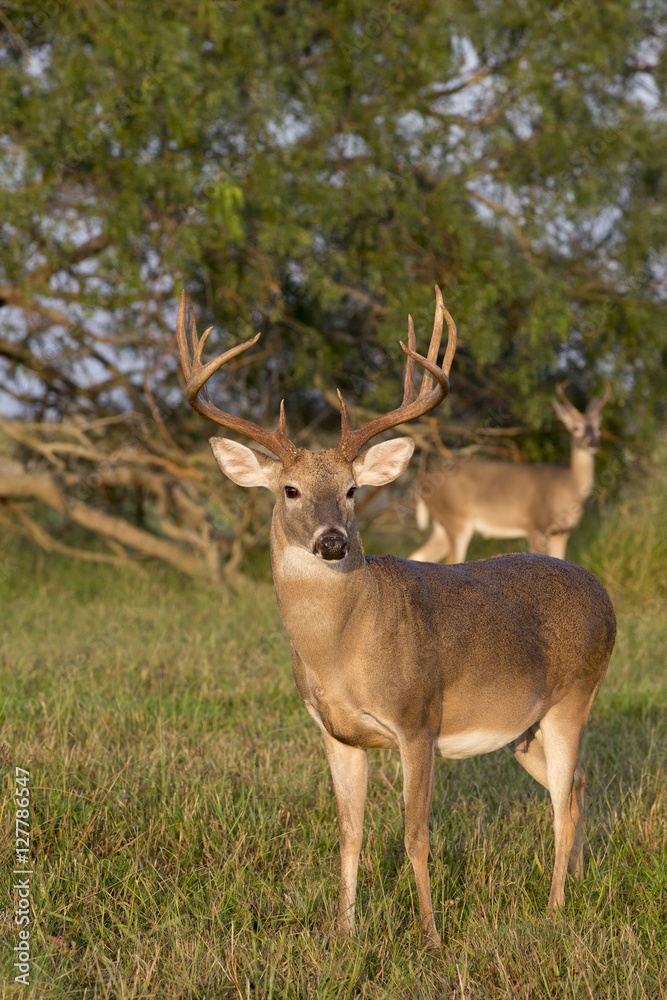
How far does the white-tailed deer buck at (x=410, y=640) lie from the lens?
329 cm

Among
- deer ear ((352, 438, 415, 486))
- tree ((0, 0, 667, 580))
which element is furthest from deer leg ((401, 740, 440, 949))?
tree ((0, 0, 667, 580))

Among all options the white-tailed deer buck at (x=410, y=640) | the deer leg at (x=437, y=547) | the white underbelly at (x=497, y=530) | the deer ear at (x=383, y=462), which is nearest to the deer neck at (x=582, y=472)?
the white underbelly at (x=497, y=530)

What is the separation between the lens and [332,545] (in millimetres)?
3125

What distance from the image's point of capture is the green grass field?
9.79 feet

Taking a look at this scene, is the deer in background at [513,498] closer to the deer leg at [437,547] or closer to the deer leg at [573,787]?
the deer leg at [437,547]

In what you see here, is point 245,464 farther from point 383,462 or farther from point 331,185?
point 331,185

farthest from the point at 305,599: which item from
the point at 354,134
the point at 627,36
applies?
the point at 627,36

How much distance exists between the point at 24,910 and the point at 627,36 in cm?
892

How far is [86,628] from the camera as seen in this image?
24.1 feet

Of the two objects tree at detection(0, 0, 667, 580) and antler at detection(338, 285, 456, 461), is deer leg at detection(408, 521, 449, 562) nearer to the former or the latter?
tree at detection(0, 0, 667, 580)

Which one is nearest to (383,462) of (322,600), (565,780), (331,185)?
(322,600)

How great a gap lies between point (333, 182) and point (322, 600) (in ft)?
20.2

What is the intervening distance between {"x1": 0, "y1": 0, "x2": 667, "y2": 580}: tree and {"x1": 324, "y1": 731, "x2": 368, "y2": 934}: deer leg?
15.4 ft

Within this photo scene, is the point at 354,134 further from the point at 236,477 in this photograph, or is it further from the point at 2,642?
the point at 236,477
